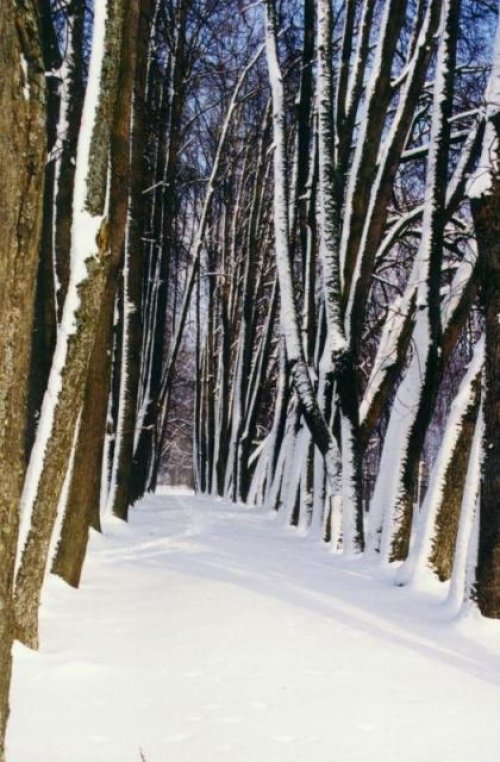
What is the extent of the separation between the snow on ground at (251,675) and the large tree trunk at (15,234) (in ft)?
3.10

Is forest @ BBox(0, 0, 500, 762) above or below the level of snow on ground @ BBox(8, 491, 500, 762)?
above

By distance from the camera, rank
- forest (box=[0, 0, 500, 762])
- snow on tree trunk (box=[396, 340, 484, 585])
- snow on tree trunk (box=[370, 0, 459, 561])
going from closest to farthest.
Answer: forest (box=[0, 0, 500, 762]) → snow on tree trunk (box=[396, 340, 484, 585]) → snow on tree trunk (box=[370, 0, 459, 561])

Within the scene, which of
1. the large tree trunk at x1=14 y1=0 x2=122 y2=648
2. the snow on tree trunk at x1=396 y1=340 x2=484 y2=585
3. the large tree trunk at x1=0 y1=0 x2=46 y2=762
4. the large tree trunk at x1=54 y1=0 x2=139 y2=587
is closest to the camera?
the large tree trunk at x1=0 y1=0 x2=46 y2=762

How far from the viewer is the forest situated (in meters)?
2.79

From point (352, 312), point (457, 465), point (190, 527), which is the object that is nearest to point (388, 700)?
point (457, 465)

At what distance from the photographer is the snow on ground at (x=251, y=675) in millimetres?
3146

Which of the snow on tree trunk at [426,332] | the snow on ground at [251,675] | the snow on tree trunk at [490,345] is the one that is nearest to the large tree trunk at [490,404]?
the snow on tree trunk at [490,345]

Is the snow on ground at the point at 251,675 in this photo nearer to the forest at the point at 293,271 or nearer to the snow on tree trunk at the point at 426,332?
the forest at the point at 293,271

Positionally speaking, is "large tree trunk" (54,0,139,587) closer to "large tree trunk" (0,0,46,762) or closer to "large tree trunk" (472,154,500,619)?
"large tree trunk" (472,154,500,619)

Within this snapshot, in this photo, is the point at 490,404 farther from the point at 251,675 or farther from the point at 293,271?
the point at 293,271

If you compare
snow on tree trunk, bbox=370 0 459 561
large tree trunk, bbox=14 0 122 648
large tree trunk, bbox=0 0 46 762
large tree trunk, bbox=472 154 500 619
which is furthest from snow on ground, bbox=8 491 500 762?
snow on tree trunk, bbox=370 0 459 561

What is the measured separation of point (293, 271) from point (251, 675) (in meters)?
7.58

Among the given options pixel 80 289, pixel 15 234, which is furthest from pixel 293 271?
pixel 15 234

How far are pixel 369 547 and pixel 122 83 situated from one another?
5.26 m
